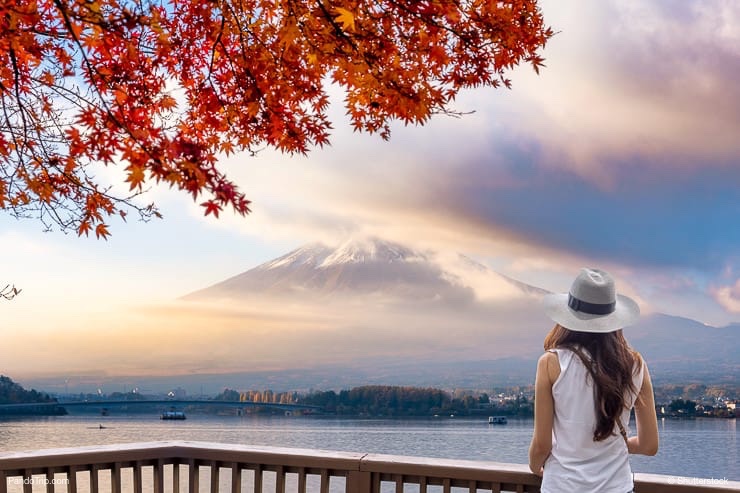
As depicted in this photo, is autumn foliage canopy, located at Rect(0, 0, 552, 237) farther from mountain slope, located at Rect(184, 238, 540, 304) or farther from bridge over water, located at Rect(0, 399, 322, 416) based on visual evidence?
mountain slope, located at Rect(184, 238, 540, 304)

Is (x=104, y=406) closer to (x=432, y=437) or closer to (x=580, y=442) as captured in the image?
(x=580, y=442)

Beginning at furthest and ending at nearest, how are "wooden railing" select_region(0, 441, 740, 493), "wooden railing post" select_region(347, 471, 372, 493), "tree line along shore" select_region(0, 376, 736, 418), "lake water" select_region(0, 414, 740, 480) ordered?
"lake water" select_region(0, 414, 740, 480), "tree line along shore" select_region(0, 376, 736, 418), "wooden railing post" select_region(347, 471, 372, 493), "wooden railing" select_region(0, 441, 740, 493)

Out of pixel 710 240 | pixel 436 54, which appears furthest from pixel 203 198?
pixel 710 240

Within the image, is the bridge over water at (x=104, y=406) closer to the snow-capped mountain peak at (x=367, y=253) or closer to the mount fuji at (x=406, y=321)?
the mount fuji at (x=406, y=321)

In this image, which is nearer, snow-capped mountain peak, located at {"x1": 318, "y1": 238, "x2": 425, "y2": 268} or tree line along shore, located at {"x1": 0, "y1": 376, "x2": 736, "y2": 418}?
tree line along shore, located at {"x1": 0, "y1": 376, "x2": 736, "y2": 418}

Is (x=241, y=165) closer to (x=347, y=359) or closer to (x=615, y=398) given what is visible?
(x=615, y=398)

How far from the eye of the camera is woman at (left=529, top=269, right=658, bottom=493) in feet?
7.73

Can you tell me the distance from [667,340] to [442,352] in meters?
26.5

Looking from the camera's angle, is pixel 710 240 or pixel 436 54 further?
pixel 710 240

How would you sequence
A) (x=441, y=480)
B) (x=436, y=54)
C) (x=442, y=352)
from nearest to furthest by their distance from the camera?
(x=441, y=480) → (x=436, y=54) → (x=442, y=352)

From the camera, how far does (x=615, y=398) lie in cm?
234

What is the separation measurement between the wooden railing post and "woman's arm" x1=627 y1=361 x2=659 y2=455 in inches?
45.2

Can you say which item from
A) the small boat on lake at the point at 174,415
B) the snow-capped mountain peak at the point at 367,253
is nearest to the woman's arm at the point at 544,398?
the small boat on lake at the point at 174,415

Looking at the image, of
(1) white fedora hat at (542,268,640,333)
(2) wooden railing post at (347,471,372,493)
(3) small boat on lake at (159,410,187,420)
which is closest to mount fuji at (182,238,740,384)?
(3) small boat on lake at (159,410,187,420)
